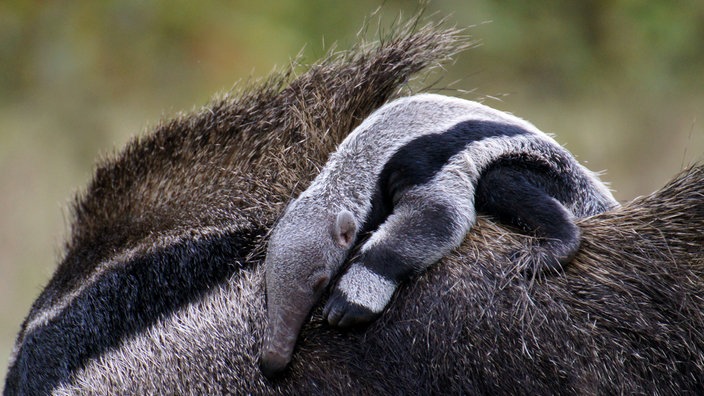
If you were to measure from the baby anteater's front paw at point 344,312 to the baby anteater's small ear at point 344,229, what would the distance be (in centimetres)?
19

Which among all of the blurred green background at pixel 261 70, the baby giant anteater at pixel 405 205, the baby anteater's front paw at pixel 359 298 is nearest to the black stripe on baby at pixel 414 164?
the baby giant anteater at pixel 405 205

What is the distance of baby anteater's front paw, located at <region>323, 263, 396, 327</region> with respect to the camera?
2.89 m

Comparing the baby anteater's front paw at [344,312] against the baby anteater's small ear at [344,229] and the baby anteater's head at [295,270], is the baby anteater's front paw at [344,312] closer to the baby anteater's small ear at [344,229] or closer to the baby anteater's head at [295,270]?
the baby anteater's head at [295,270]

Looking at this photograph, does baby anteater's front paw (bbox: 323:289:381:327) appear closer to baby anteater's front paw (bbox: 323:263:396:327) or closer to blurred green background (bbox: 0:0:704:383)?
baby anteater's front paw (bbox: 323:263:396:327)

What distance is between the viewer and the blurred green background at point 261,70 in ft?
30.5

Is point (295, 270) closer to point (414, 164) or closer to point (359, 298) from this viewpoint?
point (359, 298)

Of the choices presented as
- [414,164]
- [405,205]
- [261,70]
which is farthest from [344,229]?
[261,70]

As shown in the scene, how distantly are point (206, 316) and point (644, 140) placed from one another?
8.00m

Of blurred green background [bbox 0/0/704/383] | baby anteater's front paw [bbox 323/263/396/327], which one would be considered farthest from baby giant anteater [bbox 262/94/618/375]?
blurred green background [bbox 0/0/704/383]

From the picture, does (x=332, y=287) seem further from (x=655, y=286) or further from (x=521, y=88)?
(x=521, y=88)

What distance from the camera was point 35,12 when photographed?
373 inches

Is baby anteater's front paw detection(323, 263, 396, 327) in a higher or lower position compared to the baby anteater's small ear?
lower

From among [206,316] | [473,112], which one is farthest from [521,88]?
[206,316]

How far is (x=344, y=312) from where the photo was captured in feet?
9.52
